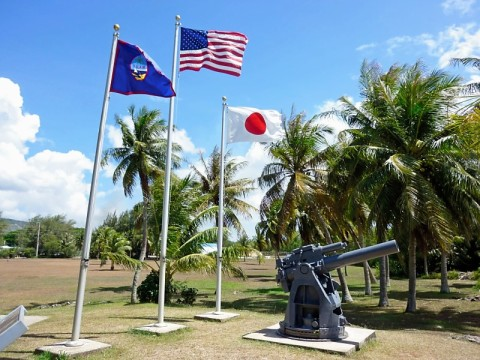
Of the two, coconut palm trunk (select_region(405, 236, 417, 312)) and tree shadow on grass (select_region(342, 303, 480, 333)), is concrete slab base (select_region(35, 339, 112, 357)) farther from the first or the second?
coconut palm trunk (select_region(405, 236, 417, 312))

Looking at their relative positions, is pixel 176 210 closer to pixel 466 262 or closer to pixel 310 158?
pixel 310 158

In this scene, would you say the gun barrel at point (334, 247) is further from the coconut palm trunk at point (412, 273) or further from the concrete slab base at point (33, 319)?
the concrete slab base at point (33, 319)

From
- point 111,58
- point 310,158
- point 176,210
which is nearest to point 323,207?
point 310,158

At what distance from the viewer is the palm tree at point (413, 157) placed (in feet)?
48.2

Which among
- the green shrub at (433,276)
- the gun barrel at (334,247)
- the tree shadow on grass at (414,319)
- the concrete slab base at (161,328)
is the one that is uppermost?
the gun barrel at (334,247)

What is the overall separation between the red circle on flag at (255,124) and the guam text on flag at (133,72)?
3873 millimetres

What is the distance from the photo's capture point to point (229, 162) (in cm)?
2883

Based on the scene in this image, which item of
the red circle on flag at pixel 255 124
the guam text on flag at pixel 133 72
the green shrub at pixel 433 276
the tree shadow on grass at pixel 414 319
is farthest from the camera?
the green shrub at pixel 433 276

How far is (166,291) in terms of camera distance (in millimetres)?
16812

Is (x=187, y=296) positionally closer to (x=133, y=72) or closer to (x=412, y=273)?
(x=412, y=273)

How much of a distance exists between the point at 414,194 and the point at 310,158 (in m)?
6.72

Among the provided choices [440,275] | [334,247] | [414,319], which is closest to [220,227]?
[334,247]

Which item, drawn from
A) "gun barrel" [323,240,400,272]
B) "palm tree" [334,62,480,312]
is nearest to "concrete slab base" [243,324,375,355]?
"gun barrel" [323,240,400,272]

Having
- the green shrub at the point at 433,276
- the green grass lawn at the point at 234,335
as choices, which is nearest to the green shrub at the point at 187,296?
the green grass lawn at the point at 234,335
